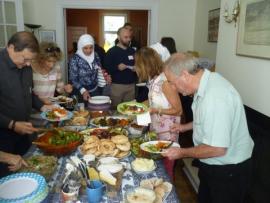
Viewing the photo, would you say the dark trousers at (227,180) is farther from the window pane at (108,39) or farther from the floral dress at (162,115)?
the window pane at (108,39)

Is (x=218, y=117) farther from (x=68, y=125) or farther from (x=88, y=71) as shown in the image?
(x=88, y=71)

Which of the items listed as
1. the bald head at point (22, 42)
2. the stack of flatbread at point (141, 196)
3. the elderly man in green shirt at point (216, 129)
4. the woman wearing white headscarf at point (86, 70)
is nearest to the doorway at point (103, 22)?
the woman wearing white headscarf at point (86, 70)

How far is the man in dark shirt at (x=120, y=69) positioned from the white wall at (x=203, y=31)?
1271 mm

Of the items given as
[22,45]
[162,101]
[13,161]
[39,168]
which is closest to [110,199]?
[39,168]

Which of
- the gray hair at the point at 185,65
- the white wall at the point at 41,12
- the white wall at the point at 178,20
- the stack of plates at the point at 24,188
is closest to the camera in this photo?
the stack of plates at the point at 24,188

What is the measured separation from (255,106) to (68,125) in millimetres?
1450

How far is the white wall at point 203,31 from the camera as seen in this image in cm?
383

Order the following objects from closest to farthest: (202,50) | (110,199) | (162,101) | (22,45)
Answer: (110,199) → (22,45) → (162,101) → (202,50)

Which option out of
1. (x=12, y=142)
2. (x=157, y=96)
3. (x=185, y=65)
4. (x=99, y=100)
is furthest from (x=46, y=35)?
(x=185, y=65)

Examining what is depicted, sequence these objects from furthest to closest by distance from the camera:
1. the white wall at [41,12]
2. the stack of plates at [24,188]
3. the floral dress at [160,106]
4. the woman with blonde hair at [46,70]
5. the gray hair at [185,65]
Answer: the white wall at [41,12], the woman with blonde hair at [46,70], the floral dress at [160,106], the gray hair at [185,65], the stack of plates at [24,188]

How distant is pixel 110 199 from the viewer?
114 cm

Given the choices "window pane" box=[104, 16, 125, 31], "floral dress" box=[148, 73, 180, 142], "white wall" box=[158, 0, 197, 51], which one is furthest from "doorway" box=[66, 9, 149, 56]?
"floral dress" box=[148, 73, 180, 142]

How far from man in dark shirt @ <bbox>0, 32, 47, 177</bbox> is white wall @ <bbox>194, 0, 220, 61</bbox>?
8.95ft

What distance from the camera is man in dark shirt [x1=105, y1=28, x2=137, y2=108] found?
328 centimetres
